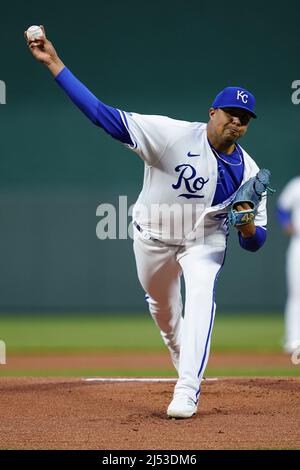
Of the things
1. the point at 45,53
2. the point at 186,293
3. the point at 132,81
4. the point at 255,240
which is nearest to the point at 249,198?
the point at 255,240

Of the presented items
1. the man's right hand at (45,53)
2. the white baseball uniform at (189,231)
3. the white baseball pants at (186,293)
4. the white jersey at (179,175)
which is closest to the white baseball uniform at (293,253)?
the white baseball pants at (186,293)

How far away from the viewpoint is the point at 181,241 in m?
4.48

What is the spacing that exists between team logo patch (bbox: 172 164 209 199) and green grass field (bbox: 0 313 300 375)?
338 cm

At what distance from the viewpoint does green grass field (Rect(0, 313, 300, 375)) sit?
25.8ft

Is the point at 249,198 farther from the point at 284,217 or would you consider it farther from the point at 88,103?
the point at 284,217

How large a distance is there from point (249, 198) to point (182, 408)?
42.2 inches

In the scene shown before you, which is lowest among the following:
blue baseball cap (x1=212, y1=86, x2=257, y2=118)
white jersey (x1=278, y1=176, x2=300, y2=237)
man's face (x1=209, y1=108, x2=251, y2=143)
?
white jersey (x1=278, y1=176, x2=300, y2=237)

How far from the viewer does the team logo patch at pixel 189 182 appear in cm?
429

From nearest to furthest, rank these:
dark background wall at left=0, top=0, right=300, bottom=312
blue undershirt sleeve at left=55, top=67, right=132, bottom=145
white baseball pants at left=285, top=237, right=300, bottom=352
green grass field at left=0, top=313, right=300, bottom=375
Answer: blue undershirt sleeve at left=55, top=67, right=132, bottom=145 → green grass field at left=0, top=313, right=300, bottom=375 → white baseball pants at left=285, top=237, right=300, bottom=352 → dark background wall at left=0, top=0, right=300, bottom=312

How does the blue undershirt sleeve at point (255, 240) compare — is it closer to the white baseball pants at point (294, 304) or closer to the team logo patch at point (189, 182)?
the team logo patch at point (189, 182)

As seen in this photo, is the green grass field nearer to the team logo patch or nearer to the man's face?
the team logo patch

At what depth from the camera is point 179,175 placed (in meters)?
4.30

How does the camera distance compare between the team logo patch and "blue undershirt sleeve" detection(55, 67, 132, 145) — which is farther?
the team logo patch

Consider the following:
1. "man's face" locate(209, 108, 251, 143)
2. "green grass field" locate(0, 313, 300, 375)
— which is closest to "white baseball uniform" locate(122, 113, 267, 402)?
"man's face" locate(209, 108, 251, 143)
